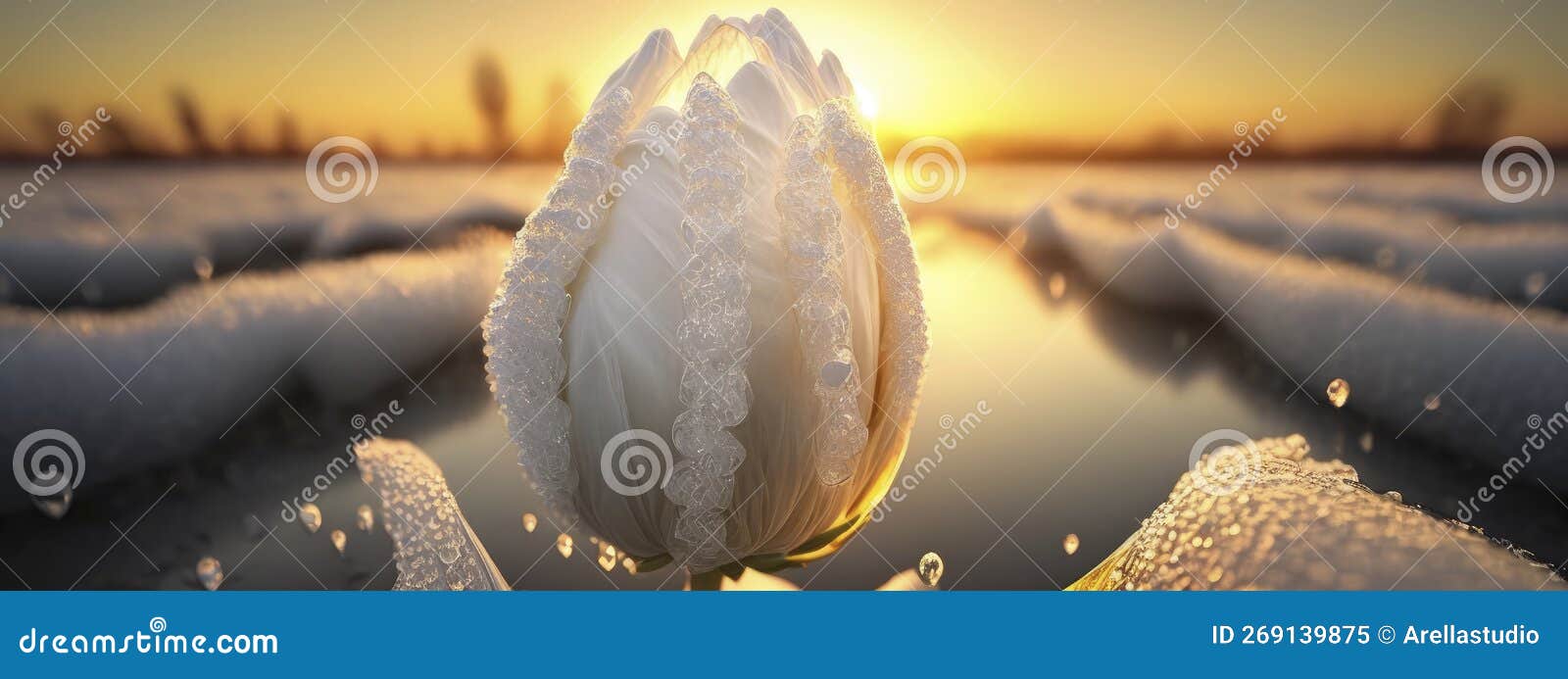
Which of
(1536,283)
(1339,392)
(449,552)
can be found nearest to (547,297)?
(449,552)

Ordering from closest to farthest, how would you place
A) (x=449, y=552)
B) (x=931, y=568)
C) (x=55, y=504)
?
(x=449, y=552)
(x=55, y=504)
(x=931, y=568)

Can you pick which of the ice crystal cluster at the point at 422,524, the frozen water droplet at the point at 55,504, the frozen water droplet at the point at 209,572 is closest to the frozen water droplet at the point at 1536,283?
the ice crystal cluster at the point at 422,524

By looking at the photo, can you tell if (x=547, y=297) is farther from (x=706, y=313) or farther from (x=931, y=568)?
(x=931, y=568)

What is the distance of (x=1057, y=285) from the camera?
1162 millimetres

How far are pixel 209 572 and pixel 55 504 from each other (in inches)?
7.8

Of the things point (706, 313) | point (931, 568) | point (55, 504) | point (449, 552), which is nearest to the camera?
point (706, 313)

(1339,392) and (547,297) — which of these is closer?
(547,297)

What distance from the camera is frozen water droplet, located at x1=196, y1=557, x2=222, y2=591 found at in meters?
1.10

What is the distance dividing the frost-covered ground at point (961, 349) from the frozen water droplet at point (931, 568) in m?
0.01

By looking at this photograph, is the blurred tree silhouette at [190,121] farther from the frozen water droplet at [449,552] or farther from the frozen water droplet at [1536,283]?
the frozen water droplet at [1536,283]

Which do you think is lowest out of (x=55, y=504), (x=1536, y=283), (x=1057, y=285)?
(x=1536, y=283)

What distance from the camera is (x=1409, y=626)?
3.06 feet

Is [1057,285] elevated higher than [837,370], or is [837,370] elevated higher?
[1057,285]

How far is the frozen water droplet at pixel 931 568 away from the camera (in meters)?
1.19
